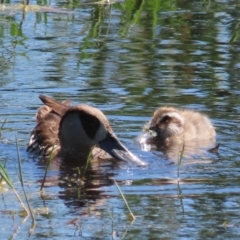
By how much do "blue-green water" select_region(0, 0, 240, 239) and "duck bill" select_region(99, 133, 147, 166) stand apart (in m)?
0.14

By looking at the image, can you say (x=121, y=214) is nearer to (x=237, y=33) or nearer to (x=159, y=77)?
(x=159, y=77)

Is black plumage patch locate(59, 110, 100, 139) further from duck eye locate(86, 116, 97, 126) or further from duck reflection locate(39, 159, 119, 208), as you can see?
duck reflection locate(39, 159, 119, 208)

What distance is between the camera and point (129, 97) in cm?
987

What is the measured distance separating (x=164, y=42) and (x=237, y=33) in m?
0.90

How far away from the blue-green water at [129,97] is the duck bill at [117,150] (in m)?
0.14

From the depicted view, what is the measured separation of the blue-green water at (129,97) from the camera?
632cm

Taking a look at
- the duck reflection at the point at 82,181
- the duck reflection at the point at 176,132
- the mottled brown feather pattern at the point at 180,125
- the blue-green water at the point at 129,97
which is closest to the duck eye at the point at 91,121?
the duck reflection at the point at 82,181

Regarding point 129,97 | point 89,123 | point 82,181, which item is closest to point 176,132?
point 129,97

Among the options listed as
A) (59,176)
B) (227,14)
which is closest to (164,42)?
(227,14)

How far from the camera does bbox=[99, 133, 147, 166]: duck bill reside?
27.2 ft

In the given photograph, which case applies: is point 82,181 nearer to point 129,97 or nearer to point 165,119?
point 165,119

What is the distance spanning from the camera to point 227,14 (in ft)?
44.7

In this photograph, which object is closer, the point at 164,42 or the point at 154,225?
the point at 154,225

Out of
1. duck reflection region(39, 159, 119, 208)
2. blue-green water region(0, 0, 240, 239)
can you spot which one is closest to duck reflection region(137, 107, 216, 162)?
blue-green water region(0, 0, 240, 239)
